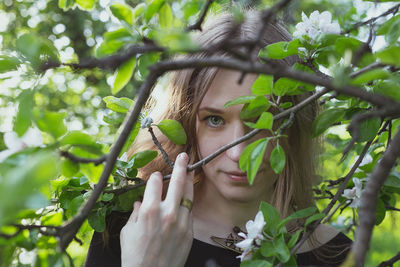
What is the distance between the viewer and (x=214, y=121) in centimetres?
132

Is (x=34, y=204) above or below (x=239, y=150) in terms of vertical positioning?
below

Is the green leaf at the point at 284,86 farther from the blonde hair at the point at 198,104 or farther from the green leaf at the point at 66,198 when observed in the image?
the green leaf at the point at 66,198

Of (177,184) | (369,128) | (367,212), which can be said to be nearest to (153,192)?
(177,184)

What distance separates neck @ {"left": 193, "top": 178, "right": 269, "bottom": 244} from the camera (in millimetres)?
1578

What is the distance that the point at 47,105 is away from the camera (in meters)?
5.35

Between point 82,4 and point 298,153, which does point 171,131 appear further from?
point 298,153

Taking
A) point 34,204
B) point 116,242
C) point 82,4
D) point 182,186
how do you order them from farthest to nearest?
1. point 116,242
2. point 82,4
3. point 182,186
4. point 34,204

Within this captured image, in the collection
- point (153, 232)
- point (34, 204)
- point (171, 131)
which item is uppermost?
point (171, 131)

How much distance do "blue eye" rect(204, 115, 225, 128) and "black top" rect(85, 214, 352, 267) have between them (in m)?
0.43

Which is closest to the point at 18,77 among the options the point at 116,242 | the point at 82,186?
the point at 82,186

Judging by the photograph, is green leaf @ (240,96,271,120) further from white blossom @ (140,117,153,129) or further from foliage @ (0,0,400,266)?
white blossom @ (140,117,153,129)

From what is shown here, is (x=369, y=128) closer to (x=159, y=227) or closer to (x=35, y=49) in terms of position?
(x=159, y=227)

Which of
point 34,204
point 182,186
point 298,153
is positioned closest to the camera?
point 34,204

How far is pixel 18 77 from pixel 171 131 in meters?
0.40
